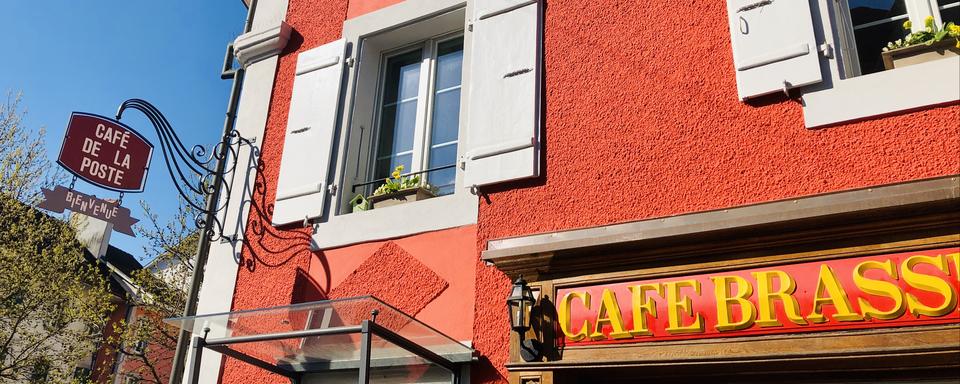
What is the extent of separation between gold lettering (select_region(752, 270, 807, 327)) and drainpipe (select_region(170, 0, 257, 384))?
3807 millimetres

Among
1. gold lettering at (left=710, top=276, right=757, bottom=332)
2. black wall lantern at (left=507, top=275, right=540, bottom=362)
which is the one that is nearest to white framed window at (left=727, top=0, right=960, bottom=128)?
gold lettering at (left=710, top=276, right=757, bottom=332)

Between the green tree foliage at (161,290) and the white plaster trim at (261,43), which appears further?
the green tree foliage at (161,290)

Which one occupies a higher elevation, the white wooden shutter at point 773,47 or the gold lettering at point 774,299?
the white wooden shutter at point 773,47

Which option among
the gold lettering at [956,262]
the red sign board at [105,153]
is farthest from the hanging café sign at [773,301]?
the red sign board at [105,153]

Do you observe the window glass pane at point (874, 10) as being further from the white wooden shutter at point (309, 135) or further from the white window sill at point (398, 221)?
the white wooden shutter at point (309, 135)

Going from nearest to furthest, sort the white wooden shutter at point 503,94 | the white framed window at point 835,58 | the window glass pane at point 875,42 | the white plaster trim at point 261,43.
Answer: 1. the white framed window at point 835,58
2. the window glass pane at point 875,42
3. the white wooden shutter at point 503,94
4. the white plaster trim at point 261,43

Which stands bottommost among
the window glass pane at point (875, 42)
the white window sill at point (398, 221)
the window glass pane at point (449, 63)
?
the white window sill at point (398, 221)

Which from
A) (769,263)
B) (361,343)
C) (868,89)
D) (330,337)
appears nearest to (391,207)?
(330,337)

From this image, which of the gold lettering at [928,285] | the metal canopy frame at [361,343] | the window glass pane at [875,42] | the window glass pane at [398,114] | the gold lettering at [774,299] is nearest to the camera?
the gold lettering at [928,285]

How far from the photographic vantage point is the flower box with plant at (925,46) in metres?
3.98

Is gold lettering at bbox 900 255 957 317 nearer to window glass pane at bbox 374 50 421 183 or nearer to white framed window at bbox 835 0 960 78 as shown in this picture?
white framed window at bbox 835 0 960 78

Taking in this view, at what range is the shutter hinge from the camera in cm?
420

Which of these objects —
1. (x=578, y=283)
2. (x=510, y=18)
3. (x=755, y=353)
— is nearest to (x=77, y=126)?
(x=510, y=18)

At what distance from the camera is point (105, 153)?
693cm
